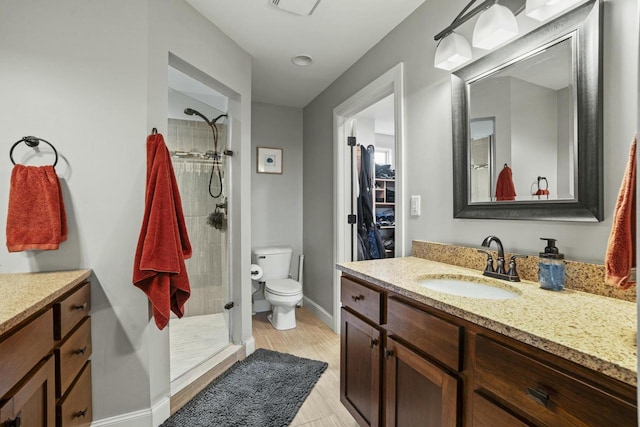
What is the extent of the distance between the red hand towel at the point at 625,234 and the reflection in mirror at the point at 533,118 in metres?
0.38

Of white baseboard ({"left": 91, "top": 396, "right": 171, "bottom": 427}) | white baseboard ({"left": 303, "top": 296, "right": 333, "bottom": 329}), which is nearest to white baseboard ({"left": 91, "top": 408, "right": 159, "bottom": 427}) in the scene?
white baseboard ({"left": 91, "top": 396, "right": 171, "bottom": 427})

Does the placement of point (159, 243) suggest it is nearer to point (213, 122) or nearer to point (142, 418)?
point (142, 418)

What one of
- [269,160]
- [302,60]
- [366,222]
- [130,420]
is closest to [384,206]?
[366,222]

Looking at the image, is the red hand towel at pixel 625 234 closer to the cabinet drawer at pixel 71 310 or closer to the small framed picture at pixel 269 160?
the cabinet drawer at pixel 71 310

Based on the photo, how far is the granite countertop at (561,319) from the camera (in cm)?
58

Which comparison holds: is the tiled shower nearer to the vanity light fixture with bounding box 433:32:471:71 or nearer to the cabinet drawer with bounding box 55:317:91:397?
the cabinet drawer with bounding box 55:317:91:397

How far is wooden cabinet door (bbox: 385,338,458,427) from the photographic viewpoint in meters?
0.91

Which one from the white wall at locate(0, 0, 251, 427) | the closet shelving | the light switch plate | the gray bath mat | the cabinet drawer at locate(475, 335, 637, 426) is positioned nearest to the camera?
the cabinet drawer at locate(475, 335, 637, 426)

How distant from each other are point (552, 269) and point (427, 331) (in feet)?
1.62

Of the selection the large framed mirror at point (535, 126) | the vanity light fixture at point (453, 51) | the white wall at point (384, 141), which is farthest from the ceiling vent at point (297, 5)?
the white wall at point (384, 141)

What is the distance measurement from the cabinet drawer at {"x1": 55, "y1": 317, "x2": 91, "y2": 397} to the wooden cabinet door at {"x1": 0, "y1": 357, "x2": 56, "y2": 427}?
47mm

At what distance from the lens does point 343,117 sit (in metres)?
2.69

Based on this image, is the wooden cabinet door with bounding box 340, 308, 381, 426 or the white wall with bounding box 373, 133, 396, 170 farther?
the white wall with bounding box 373, 133, 396, 170

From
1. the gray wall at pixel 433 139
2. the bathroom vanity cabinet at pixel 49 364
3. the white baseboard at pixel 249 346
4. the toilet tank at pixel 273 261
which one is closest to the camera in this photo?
the bathroom vanity cabinet at pixel 49 364
